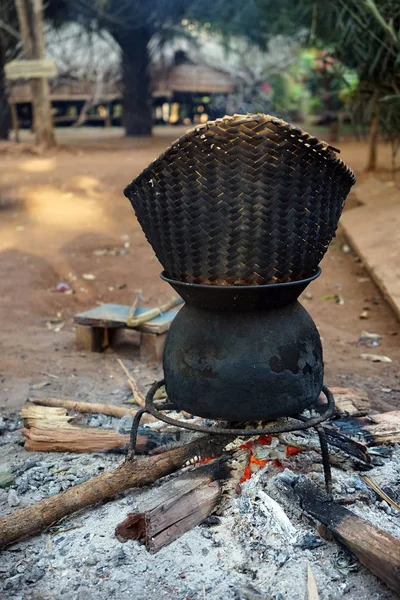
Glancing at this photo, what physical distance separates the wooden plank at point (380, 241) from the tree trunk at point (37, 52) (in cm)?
669

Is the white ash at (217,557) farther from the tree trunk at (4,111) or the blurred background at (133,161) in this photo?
the tree trunk at (4,111)

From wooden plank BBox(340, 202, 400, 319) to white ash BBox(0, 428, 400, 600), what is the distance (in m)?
3.05

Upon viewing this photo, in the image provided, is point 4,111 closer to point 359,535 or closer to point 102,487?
point 102,487

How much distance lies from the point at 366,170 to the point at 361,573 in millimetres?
10422

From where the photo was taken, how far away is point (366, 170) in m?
11.6

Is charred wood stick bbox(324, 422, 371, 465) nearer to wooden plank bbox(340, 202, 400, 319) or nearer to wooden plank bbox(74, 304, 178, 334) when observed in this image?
wooden plank bbox(74, 304, 178, 334)

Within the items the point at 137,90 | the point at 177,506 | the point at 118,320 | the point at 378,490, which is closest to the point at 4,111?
the point at 137,90

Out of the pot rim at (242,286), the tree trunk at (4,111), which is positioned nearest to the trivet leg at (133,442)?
the pot rim at (242,286)

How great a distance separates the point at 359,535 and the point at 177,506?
24.2 inches

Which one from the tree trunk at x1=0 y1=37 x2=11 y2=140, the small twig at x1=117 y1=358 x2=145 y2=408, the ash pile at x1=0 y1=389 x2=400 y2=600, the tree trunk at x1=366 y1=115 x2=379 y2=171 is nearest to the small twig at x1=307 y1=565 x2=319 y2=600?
the ash pile at x1=0 y1=389 x2=400 y2=600

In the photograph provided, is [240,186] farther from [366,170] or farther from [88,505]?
[366,170]

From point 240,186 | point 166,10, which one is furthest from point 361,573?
point 166,10

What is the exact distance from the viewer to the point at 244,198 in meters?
2.12

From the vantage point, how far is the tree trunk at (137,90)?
17666 mm
